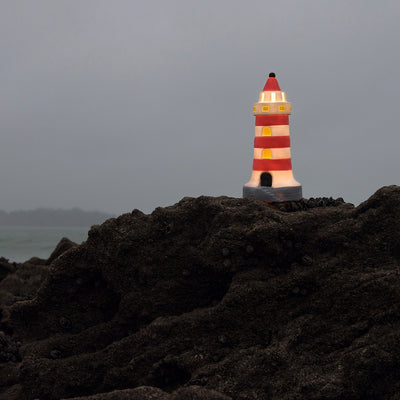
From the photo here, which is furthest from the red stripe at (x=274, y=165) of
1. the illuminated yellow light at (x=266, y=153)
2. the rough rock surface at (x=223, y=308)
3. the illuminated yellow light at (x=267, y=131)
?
the rough rock surface at (x=223, y=308)

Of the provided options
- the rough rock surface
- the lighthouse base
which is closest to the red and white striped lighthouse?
the lighthouse base

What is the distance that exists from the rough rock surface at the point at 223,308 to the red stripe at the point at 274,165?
3064 millimetres

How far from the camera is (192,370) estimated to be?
7.76 meters

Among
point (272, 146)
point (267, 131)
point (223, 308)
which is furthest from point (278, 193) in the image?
point (223, 308)

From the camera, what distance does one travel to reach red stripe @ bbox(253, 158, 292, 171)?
38.8ft

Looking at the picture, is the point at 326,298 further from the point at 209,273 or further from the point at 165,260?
the point at 165,260

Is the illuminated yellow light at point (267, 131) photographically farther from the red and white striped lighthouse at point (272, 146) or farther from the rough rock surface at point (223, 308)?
the rough rock surface at point (223, 308)

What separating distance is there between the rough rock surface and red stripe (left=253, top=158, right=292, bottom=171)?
306cm

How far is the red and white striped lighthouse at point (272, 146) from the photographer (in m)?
11.8

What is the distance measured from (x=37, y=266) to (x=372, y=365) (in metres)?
13.6

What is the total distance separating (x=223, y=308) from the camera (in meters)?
7.99

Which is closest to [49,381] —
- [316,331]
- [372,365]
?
[316,331]

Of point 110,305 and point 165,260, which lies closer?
point 165,260

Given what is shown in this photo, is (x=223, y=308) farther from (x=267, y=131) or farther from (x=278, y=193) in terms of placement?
(x=267, y=131)
